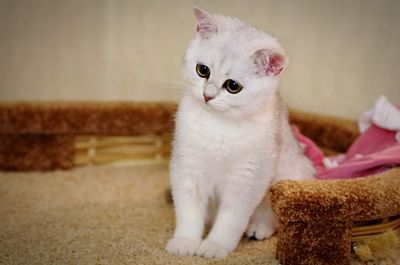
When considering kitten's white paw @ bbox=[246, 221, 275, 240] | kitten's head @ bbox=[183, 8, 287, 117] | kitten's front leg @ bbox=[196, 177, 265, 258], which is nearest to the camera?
kitten's head @ bbox=[183, 8, 287, 117]

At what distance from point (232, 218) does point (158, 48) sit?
112cm

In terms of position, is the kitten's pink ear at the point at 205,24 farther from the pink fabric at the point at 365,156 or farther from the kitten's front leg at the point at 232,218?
the pink fabric at the point at 365,156

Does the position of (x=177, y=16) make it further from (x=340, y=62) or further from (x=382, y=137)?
(x=382, y=137)

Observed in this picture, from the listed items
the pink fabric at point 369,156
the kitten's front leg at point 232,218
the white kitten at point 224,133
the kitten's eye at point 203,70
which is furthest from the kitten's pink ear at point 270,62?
the pink fabric at point 369,156

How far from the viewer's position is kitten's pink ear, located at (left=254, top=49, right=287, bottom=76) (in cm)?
113

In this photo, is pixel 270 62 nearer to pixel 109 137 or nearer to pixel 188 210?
pixel 188 210

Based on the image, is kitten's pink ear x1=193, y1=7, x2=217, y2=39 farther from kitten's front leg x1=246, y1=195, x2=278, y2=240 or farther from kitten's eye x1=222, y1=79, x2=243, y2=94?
kitten's front leg x1=246, y1=195, x2=278, y2=240

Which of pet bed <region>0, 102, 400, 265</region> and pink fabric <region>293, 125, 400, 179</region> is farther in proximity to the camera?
pink fabric <region>293, 125, 400, 179</region>

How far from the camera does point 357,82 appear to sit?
6.38 feet

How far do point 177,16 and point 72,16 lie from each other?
0.48m

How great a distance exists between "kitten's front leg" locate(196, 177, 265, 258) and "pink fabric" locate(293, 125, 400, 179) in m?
0.45

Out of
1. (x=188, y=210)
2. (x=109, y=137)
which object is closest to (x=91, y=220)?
(x=188, y=210)

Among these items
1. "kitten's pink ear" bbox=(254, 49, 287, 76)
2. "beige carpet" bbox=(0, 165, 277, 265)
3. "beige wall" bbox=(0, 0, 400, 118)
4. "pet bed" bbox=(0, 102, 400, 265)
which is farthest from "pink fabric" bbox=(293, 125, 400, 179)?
"kitten's pink ear" bbox=(254, 49, 287, 76)

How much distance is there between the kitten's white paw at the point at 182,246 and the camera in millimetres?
1212
